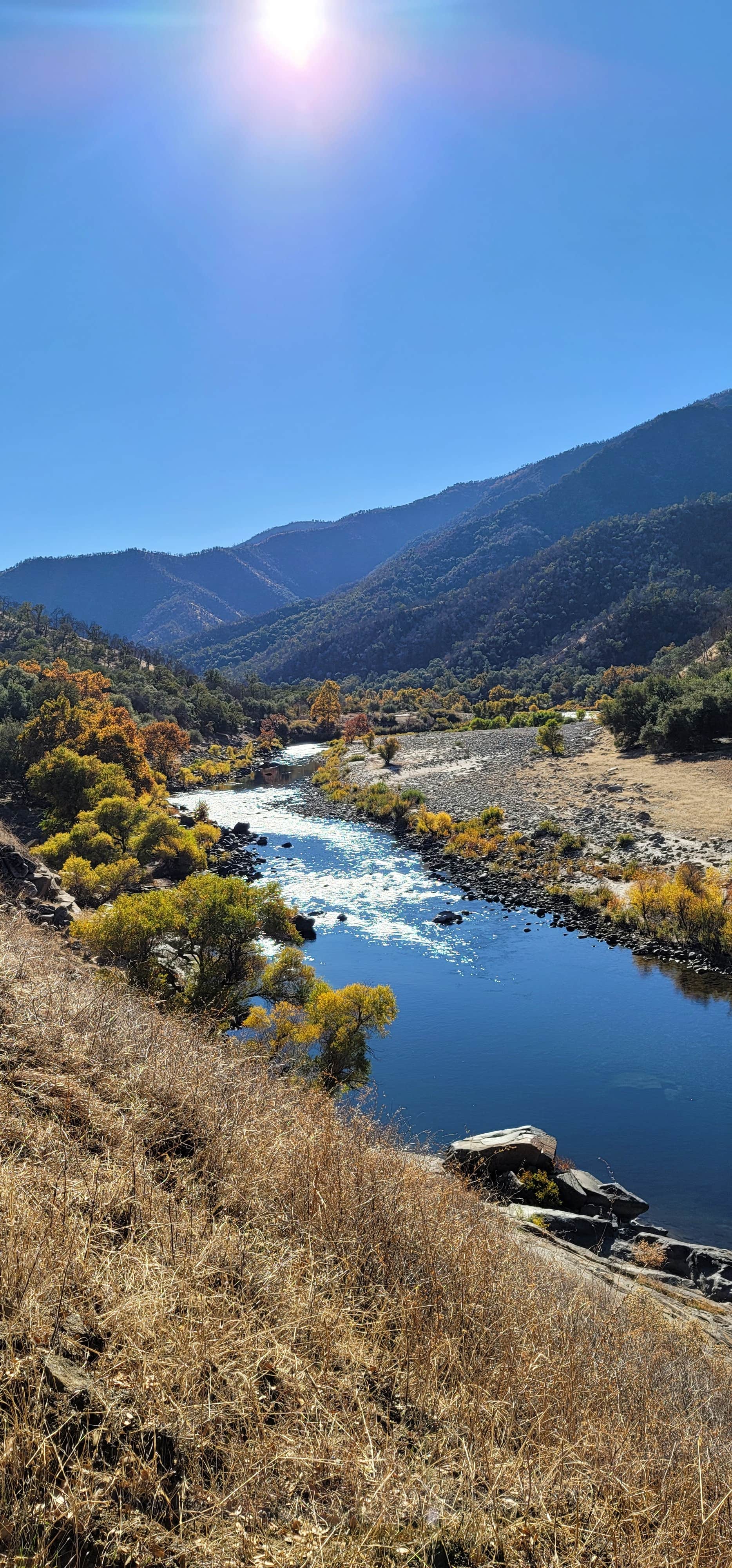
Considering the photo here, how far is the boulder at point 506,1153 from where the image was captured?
35.9 feet

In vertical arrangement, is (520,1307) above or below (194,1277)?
below

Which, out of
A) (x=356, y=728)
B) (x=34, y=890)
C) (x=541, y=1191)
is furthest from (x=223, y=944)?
(x=356, y=728)

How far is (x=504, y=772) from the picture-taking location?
148ft

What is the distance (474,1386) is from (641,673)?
80017mm

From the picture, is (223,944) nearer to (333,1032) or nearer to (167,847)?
(333,1032)

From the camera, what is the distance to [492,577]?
132m

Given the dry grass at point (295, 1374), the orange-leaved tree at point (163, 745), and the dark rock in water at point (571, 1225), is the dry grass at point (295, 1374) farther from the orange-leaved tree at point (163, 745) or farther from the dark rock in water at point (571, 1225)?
the orange-leaved tree at point (163, 745)

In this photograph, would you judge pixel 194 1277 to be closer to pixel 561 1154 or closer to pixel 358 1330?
pixel 358 1330

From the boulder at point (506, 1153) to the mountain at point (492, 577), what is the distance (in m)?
101

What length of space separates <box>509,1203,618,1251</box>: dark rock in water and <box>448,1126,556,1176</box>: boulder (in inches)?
36.1

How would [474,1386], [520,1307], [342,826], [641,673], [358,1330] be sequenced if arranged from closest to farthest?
[474,1386]
[358,1330]
[520,1307]
[342,826]
[641,673]

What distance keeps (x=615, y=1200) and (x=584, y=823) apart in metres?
21.6

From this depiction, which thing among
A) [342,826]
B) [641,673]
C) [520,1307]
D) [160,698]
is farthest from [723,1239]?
[641,673]

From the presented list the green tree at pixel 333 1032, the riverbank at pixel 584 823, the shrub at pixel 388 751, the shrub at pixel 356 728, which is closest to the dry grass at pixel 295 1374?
the green tree at pixel 333 1032
